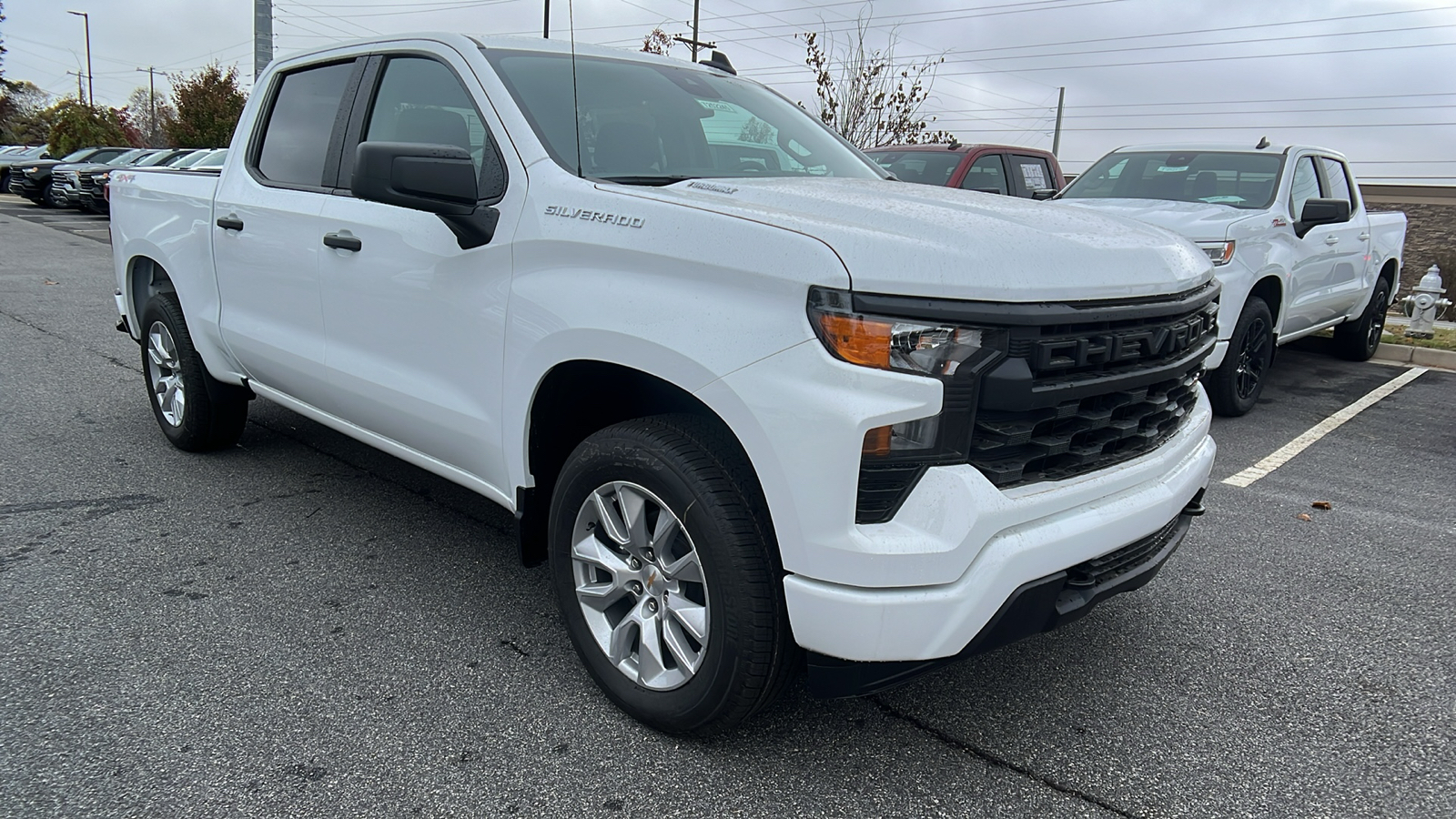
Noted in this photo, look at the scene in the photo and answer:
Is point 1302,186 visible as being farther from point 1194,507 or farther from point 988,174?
point 1194,507

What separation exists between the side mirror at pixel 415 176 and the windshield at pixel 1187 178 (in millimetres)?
5716

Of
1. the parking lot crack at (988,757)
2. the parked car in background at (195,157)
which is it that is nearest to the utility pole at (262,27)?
the parked car in background at (195,157)

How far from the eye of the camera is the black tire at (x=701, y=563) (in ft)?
7.30

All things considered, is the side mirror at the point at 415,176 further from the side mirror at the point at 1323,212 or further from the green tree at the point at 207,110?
the green tree at the point at 207,110

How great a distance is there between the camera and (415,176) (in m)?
2.59

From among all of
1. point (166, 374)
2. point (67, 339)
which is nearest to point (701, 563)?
point (166, 374)

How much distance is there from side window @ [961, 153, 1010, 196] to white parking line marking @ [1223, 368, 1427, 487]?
12.1ft

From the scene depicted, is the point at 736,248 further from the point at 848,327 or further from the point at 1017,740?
the point at 1017,740

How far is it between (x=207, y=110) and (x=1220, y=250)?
32.4 meters

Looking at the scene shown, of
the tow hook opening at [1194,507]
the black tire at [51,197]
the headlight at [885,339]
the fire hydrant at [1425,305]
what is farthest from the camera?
the black tire at [51,197]

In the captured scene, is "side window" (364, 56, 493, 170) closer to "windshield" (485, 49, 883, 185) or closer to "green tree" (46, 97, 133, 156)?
"windshield" (485, 49, 883, 185)

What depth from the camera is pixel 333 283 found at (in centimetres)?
344

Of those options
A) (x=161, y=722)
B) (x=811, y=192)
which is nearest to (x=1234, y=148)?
(x=811, y=192)

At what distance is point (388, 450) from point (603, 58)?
5.22 feet
